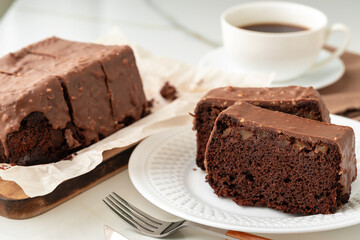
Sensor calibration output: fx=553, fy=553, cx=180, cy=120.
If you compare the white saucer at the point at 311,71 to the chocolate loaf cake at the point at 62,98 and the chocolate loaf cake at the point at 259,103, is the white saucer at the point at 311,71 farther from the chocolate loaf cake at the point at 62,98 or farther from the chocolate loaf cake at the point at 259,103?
the chocolate loaf cake at the point at 259,103

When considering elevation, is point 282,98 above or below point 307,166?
above

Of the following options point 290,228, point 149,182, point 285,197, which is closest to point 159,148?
point 149,182

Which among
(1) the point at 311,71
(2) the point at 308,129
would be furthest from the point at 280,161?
(1) the point at 311,71

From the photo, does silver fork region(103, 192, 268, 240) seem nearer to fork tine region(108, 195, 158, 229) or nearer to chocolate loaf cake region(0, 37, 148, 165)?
fork tine region(108, 195, 158, 229)

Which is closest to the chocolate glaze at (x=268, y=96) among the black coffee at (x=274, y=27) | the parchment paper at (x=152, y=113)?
the parchment paper at (x=152, y=113)

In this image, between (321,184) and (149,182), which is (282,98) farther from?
(149,182)

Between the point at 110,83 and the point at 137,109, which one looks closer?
the point at 110,83
